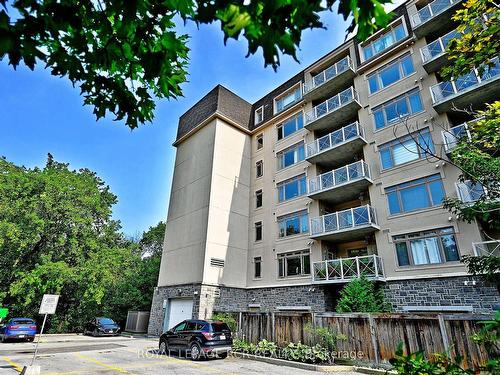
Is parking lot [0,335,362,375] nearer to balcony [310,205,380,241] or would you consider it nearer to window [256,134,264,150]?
balcony [310,205,380,241]

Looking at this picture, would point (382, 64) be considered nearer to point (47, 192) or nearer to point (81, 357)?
point (81, 357)

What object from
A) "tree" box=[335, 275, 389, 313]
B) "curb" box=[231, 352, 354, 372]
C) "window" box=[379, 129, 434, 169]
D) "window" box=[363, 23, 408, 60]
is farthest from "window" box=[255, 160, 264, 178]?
"curb" box=[231, 352, 354, 372]

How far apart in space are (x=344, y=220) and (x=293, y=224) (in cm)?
437

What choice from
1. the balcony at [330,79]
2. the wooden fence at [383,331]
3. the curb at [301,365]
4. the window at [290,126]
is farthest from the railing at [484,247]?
the window at [290,126]

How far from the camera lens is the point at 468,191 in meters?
13.7

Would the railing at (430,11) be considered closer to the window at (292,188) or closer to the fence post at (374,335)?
the window at (292,188)

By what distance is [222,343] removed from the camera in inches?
496

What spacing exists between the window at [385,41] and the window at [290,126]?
634 cm

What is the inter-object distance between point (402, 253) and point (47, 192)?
26119 mm

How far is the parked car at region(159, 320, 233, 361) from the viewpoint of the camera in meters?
12.3

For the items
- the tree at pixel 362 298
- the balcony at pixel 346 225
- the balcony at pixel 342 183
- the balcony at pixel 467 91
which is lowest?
the tree at pixel 362 298

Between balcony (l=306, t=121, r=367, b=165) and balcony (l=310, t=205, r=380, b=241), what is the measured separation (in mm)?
4322

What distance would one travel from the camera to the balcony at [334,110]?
2027 cm

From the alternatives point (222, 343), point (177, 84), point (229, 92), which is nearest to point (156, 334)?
point (222, 343)
